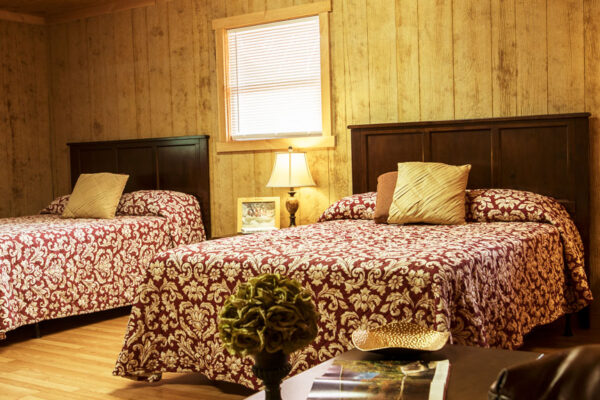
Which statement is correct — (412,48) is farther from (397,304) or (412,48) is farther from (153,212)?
(397,304)

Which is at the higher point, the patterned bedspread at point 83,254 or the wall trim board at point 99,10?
the wall trim board at point 99,10

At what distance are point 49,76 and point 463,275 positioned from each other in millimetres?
4921

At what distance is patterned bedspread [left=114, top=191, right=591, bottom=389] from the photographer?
2.38 m

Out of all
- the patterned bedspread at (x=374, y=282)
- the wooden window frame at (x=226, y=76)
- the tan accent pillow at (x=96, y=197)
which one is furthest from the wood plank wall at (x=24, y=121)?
the patterned bedspread at (x=374, y=282)

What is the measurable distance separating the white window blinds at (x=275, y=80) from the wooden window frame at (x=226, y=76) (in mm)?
43

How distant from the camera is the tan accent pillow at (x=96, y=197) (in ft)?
16.0

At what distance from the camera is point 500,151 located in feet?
13.5

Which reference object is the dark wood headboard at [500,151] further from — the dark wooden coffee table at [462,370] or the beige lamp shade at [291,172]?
the dark wooden coffee table at [462,370]

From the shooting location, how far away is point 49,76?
6.18 m

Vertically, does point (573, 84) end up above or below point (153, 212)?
above

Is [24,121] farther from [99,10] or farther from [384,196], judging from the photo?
[384,196]

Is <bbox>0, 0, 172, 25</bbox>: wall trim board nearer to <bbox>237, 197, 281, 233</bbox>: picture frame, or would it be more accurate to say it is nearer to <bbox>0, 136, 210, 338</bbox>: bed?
<bbox>0, 136, 210, 338</bbox>: bed

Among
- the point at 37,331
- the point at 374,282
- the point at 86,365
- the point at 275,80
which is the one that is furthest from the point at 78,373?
the point at 275,80

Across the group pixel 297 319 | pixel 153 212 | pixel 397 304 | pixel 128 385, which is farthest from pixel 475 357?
pixel 153 212
